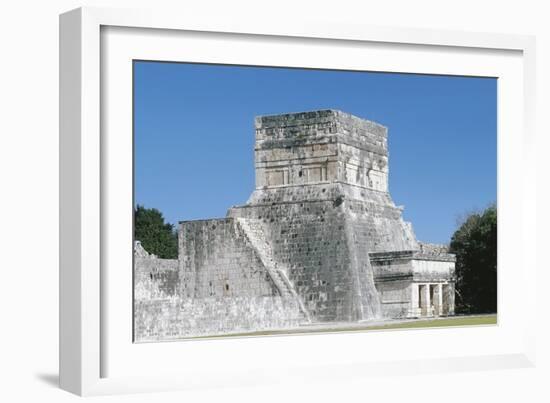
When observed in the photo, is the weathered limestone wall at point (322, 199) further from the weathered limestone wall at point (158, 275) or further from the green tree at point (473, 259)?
the weathered limestone wall at point (158, 275)

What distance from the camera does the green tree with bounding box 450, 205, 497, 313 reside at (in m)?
18.9

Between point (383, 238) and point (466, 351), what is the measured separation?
31.5 ft

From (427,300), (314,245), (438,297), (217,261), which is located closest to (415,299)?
(438,297)

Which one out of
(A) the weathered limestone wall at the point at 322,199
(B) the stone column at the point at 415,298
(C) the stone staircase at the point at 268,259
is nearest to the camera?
(B) the stone column at the point at 415,298

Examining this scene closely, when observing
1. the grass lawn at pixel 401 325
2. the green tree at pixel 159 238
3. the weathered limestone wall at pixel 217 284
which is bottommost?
the grass lawn at pixel 401 325

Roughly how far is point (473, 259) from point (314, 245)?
3.16 m

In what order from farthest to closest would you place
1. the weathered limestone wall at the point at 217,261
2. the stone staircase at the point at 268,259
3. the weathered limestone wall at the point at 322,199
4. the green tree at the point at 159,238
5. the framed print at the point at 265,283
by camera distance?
the weathered limestone wall at the point at 322,199
the weathered limestone wall at the point at 217,261
the stone staircase at the point at 268,259
the green tree at the point at 159,238
the framed print at the point at 265,283

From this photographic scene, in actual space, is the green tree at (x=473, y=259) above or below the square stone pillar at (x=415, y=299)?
above

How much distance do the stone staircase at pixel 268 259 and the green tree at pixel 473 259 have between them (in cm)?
285

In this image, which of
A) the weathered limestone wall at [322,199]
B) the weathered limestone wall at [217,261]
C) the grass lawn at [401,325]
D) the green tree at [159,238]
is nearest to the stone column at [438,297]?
the weathered limestone wall at [322,199]

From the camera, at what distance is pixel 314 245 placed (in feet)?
73.0

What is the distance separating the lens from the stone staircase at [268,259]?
2117 cm

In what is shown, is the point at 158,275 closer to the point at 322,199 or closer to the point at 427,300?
the point at 322,199

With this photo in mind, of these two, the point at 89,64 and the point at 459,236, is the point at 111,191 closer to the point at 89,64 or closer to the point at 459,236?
the point at 89,64
